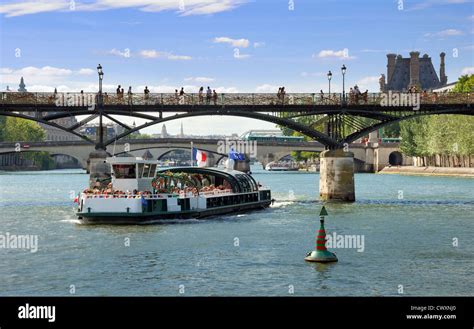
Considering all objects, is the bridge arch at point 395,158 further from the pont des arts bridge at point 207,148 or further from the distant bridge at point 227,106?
the distant bridge at point 227,106

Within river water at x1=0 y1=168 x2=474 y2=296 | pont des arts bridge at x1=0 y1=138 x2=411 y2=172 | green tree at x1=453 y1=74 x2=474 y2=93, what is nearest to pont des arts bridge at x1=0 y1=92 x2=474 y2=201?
river water at x1=0 y1=168 x2=474 y2=296

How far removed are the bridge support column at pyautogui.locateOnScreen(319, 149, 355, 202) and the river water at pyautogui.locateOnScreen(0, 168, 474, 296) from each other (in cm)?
1108

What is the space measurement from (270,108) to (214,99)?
4.72m

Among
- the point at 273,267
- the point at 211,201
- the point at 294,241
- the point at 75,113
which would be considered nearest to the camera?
the point at 273,267

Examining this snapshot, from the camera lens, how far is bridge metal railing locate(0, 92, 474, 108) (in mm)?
68250

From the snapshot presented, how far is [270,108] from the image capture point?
2741 inches

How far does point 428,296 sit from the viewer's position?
28.1 metres

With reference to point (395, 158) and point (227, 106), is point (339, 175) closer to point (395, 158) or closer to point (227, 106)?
point (227, 106)

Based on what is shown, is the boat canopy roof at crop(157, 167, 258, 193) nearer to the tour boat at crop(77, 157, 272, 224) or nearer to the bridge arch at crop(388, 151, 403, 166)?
the tour boat at crop(77, 157, 272, 224)

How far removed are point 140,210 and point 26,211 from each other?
15.3 metres

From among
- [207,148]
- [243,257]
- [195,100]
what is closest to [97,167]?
[195,100]

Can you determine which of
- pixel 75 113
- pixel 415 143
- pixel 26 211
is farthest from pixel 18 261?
pixel 415 143
